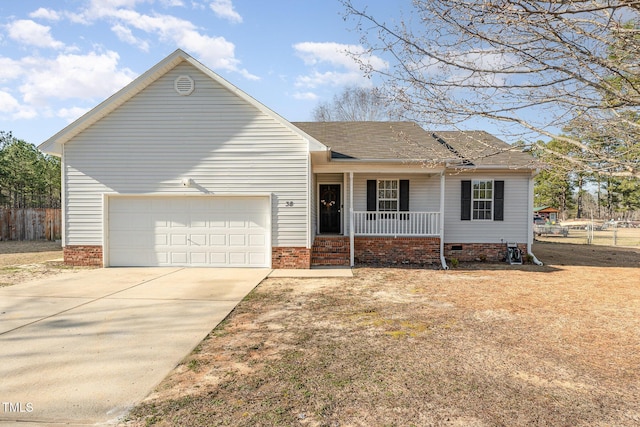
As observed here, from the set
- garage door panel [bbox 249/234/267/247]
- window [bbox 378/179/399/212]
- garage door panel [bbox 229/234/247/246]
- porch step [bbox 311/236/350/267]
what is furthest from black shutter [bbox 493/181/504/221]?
garage door panel [bbox 229/234/247/246]

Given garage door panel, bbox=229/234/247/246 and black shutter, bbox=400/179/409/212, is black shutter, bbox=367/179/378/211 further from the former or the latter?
garage door panel, bbox=229/234/247/246

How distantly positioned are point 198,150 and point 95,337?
255 inches

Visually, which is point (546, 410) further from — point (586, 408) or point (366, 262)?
point (366, 262)

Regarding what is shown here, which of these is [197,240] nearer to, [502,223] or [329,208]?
[329,208]

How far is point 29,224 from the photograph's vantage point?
18.7 m

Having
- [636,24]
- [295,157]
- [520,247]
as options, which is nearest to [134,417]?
[636,24]

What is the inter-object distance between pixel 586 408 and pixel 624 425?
0.88 feet

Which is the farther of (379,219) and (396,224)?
(379,219)

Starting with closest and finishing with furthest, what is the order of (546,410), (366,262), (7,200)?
(546,410)
(366,262)
(7,200)

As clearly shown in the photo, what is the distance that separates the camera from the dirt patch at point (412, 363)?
2953 mm

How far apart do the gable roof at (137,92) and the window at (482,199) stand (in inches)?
234

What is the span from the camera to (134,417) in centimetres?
286

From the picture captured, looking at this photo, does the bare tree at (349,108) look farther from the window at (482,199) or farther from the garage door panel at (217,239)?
the garage door panel at (217,239)

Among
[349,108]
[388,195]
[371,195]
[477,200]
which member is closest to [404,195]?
[388,195]
